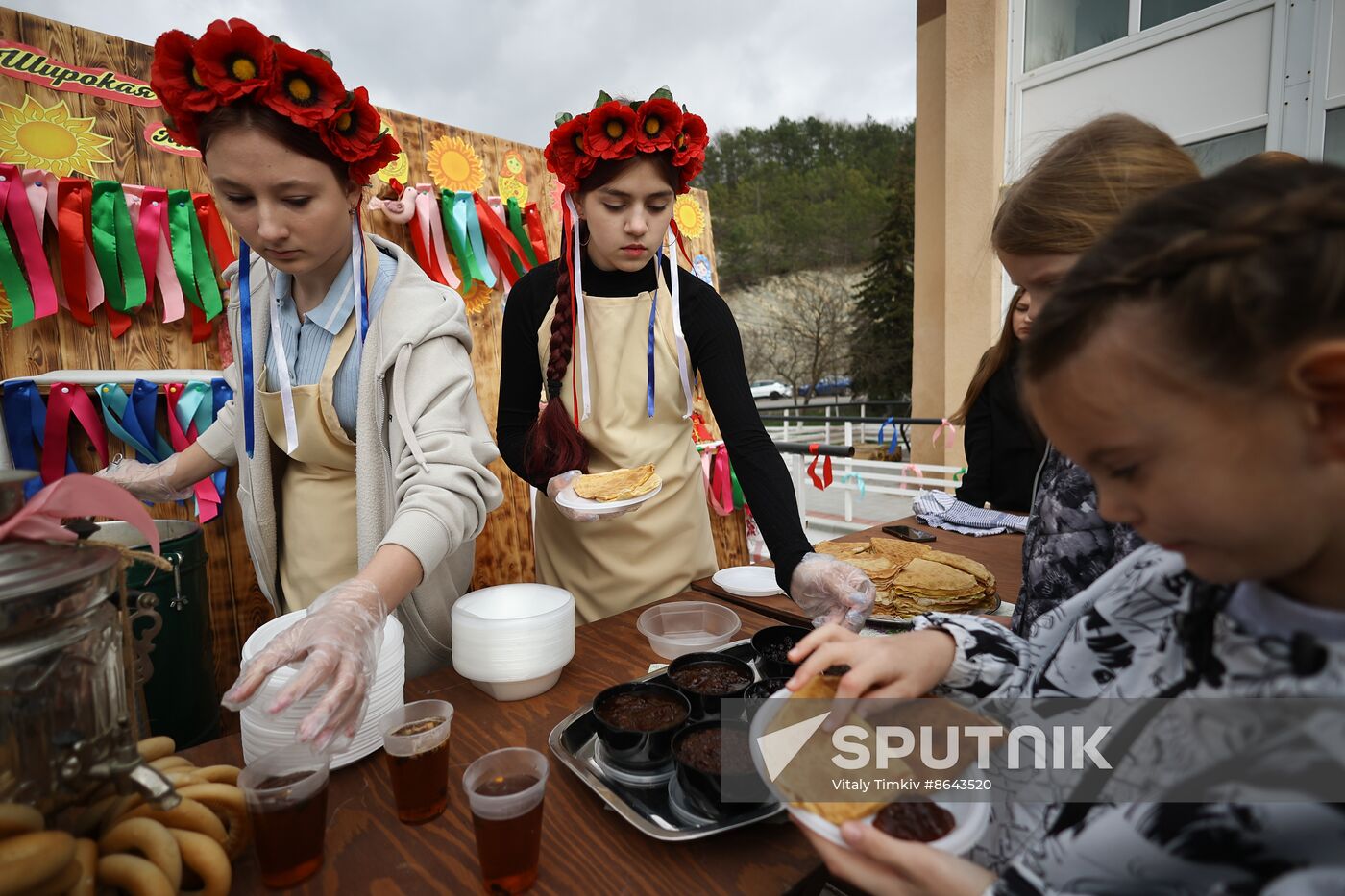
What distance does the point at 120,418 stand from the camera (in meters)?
2.93

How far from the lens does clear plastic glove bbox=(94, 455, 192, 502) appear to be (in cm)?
210

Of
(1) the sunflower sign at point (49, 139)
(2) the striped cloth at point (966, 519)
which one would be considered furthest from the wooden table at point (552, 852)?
(1) the sunflower sign at point (49, 139)

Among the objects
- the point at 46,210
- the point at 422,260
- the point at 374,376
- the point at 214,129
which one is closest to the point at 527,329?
the point at 374,376

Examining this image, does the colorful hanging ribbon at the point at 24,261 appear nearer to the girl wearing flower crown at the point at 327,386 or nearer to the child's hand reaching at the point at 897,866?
the girl wearing flower crown at the point at 327,386

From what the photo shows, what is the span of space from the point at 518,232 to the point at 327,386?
2.77 metres

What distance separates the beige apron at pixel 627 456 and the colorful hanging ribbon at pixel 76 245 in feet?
7.21

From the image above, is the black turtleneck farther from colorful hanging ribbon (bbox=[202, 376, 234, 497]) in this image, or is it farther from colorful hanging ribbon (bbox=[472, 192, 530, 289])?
colorful hanging ribbon (bbox=[472, 192, 530, 289])

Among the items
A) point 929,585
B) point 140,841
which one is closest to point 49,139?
point 140,841

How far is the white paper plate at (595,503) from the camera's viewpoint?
1.89 m

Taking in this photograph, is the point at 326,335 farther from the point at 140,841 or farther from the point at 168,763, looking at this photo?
the point at 140,841

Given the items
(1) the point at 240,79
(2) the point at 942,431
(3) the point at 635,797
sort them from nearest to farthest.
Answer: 1. (3) the point at 635,797
2. (1) the point at 240,79
3. (2) the point at 942,431

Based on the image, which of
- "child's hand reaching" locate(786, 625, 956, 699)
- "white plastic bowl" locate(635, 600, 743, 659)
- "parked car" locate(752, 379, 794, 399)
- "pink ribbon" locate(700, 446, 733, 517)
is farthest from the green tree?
"child's hand reaching" locate(786, 625, 956, 699)

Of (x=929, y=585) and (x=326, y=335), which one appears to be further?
(x=929, y=585)

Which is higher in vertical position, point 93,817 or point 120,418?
point 120,418
